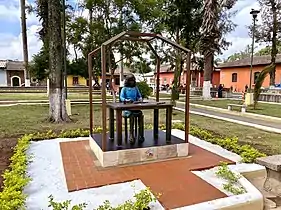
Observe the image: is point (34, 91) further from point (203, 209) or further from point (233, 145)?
point (203, 209)

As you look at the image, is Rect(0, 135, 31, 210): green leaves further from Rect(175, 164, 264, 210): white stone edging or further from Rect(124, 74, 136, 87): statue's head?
Rect(124, 74, 136, 87): statue's head

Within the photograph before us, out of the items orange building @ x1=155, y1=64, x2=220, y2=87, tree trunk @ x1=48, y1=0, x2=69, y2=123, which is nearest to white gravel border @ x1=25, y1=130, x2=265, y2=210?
tree trunk @ x1=48, y1=0, x2=69, y2=123

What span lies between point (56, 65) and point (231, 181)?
669cm

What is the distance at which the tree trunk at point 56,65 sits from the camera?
8.58 metres

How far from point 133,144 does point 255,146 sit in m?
2.96

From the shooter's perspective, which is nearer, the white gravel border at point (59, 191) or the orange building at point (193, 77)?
the white gravel border at point (59, 191)

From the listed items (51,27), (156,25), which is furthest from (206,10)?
(51,27)

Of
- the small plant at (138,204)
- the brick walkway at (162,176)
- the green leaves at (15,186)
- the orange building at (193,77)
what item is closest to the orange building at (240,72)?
the orange building at (193,77)

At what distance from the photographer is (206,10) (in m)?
18.7

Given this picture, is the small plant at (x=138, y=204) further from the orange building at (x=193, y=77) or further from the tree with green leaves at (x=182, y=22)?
the orange building at (x=193, y=77)

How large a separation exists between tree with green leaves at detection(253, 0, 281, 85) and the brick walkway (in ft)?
70.5

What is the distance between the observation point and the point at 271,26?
943 inches

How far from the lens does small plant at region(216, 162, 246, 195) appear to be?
3505 mm

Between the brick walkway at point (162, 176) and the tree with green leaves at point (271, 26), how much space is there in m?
21.5
